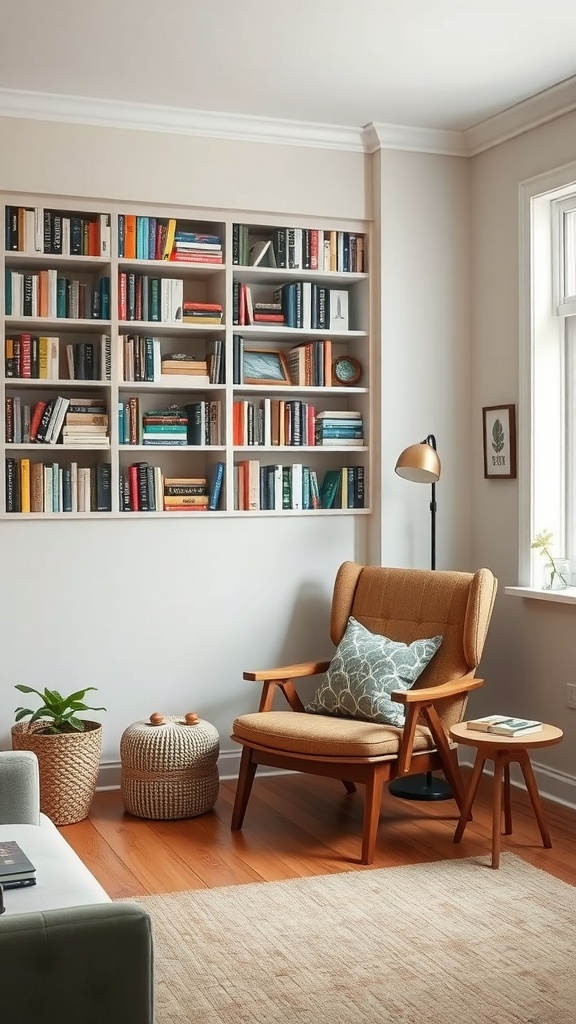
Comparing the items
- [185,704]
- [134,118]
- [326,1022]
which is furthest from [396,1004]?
[134,118]

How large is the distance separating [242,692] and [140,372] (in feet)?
4.87

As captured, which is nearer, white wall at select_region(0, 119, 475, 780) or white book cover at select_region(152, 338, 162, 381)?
white wall at select_region(0, 119, 475, 780)

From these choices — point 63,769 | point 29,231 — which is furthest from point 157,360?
point 63,769

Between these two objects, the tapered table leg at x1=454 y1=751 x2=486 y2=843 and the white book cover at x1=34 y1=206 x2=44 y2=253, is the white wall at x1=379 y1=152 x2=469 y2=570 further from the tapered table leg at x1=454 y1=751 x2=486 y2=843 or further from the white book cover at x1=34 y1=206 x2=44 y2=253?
the white book cover at x1=34 y1=206 x2=44 y2=253

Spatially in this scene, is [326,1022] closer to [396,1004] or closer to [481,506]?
[396,1004]

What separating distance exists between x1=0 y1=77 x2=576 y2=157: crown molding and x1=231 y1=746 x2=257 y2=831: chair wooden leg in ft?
8.58

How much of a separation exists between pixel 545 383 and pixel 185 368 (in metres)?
1.55

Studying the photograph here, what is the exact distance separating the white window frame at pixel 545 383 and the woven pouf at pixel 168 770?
4.94 feet

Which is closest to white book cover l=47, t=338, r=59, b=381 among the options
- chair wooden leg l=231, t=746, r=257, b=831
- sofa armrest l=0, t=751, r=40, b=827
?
chair wooden leg l=231, t=746, r=257, b=831

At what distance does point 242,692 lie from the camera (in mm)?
4887

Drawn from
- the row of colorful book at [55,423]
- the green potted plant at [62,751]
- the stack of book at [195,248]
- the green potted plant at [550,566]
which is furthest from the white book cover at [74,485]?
the green potted plant at [550,566]

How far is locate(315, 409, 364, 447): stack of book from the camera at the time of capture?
5.00 m

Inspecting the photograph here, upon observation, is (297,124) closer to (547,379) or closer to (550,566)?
(547,379)

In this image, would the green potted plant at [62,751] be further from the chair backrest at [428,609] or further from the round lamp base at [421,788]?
the round lamp base at [421,788]
